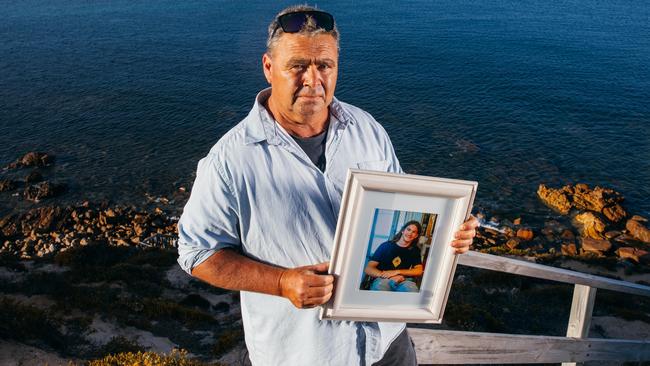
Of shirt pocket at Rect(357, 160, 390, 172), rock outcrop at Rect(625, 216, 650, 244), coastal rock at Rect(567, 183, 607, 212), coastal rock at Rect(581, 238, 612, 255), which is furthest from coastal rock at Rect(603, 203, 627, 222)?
shirt pocket at Rect(357, 160, 390, 172)

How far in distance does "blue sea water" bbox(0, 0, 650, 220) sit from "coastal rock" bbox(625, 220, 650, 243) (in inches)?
78.7

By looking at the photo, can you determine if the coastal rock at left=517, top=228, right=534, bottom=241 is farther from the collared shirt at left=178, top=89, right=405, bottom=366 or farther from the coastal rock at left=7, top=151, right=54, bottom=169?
the coastal rock at left=7, top=151, right=54, bottom=169

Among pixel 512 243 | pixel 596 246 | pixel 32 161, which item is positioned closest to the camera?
pixel 596 246

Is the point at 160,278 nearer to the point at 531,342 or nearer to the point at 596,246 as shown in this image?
the point at 531,342

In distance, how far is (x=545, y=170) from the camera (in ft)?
96.3

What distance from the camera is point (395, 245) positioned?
2.38 m

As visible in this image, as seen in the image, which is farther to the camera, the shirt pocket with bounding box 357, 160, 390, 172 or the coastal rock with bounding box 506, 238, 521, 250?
the coastal rock with bounding box 506, 238, 521, 250

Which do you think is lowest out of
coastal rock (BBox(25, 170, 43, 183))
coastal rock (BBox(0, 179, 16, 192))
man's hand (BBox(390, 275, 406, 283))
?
coastal rock (BBox(0, 179, 16, 192))

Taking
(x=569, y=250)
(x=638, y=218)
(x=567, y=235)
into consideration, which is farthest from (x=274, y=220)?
(x=638, y=218)

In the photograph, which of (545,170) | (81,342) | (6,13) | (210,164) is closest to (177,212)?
(81,342)

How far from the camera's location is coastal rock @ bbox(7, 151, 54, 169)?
2950cm

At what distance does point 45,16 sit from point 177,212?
204ft

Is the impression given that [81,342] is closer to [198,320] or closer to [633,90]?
[198,320]

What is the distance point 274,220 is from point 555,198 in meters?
26.5
